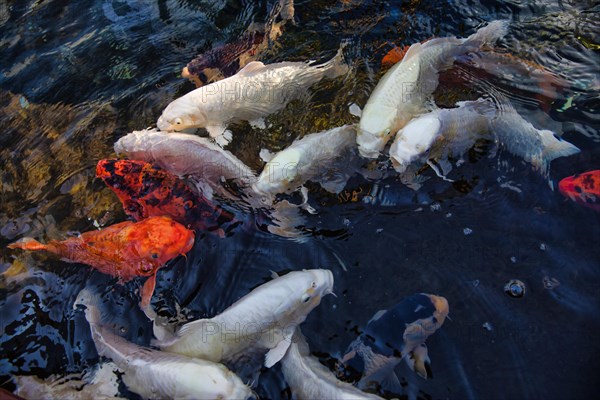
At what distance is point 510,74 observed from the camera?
4898mm

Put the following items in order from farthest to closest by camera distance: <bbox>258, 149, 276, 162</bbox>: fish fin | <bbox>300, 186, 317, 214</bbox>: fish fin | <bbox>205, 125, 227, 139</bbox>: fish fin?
<bbox>205, 125, 227, 139</bbox>: fish fin < <bbox>258, 149, 276, 162</bbox>: fish fin < <bbox>300, 186, 317, 214</bbox>: fish fin

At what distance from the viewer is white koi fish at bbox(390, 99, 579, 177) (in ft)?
12.9

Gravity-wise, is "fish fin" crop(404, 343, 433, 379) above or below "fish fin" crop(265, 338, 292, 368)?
below

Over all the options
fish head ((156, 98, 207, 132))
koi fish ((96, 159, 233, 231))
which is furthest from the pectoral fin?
koi fish ((96, 159, 233, 231))

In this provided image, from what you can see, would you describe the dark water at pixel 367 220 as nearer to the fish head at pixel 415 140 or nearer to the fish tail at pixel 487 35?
the fish tail at pixel 487 35

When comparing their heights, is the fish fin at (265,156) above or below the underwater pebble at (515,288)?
above

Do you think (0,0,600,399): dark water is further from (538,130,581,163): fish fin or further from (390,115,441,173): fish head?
(390,115,441,173): fish head

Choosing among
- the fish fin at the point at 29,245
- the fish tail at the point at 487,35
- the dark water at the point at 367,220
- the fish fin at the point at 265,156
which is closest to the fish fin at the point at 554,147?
the dark water at the point at 367,220

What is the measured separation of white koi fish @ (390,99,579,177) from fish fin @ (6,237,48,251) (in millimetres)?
3196

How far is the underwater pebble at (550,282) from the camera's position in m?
3.62

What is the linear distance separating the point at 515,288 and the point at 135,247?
9.93 ft

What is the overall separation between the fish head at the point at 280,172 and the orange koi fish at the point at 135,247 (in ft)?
2.47

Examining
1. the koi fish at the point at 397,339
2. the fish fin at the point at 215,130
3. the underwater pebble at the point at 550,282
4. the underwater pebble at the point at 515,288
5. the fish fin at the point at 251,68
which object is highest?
the fish fin at the point at 251,68

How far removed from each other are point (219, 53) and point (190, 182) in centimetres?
193
